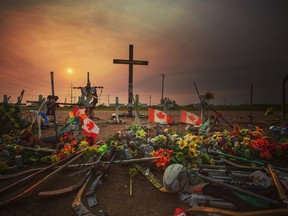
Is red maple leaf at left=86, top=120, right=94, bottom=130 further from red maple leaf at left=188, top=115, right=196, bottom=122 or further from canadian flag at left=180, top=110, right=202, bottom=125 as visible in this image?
red maple leaf at left=188, top=115, right=196, bottom=122

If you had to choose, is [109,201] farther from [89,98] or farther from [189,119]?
[89,98]

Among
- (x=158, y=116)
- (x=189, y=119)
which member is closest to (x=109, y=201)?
(x=158, y=116)

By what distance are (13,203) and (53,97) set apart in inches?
166

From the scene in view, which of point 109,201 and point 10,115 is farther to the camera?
point 10,115

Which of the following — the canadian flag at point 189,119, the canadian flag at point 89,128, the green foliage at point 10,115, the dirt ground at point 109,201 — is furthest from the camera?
the green foliage at point 10,115

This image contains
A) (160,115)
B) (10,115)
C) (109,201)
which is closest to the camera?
(109,201)

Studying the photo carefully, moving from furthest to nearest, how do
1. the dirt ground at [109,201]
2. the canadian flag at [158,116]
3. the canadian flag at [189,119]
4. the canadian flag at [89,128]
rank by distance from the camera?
the canadian flag at [158,116] → the canadian flag at [189,119] → the canadian flag at [89,128] → the dirt ground at [109,201]

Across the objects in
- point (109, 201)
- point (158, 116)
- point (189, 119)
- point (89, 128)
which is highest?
point (158, 116)

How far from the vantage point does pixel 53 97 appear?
248 inches

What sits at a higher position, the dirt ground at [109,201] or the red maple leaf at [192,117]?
the red maple leaf at [192,117]

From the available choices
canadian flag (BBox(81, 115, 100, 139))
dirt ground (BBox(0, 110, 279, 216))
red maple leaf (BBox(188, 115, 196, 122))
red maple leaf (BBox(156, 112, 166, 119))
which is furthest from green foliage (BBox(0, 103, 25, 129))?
red maple leaf (BBox(188, 115, 196, 122))

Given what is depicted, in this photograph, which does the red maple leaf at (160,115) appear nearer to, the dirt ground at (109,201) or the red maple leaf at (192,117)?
the red maple leaf at (192,117)

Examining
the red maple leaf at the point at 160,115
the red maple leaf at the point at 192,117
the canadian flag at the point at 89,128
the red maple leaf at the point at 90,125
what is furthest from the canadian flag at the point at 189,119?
the red maple leaf at the point at 90,125

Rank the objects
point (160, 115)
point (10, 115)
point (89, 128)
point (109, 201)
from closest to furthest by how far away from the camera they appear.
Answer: point (109, 201), point (89, 128), point (160, 115), point (10, 115)
